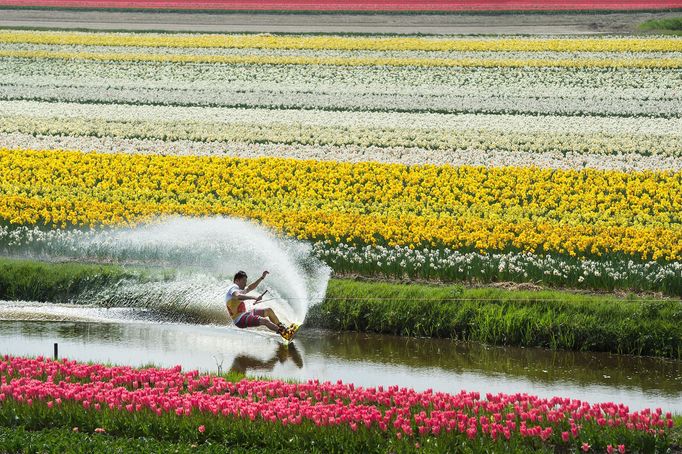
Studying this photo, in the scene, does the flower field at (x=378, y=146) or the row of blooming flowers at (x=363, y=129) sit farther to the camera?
the row of blooming flowers at (x=363, y=129)

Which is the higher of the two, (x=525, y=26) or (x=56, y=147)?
(x=525, y=26)

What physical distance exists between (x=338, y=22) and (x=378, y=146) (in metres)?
25.6

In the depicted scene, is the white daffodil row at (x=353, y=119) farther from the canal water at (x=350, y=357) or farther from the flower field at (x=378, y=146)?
the canal water at (x=350, y=357)

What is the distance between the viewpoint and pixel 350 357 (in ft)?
53.9

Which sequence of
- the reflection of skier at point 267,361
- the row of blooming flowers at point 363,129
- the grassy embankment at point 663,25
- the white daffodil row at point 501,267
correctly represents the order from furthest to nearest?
the grassy embankment at point 663,25 → the row of blooming flowers at point 363,129 → the white daffodil row at point 501,267 → the reflection of skier at point 267,361

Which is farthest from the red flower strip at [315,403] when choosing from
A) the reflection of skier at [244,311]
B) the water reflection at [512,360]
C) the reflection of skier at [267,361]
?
the reflection of skier at [244,311]

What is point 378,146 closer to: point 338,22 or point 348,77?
point 348,77

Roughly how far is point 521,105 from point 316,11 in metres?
23.8

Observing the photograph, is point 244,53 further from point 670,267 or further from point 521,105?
point 670,267

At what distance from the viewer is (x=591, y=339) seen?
1661cm

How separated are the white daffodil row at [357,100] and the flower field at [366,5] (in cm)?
1910

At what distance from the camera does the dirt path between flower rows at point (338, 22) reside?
51688mm

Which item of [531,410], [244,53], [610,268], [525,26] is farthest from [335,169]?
[525,26]

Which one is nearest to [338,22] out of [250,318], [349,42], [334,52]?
[349,42]
